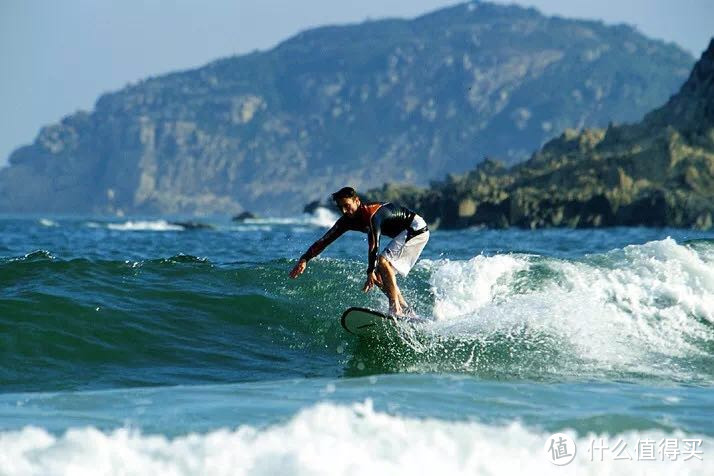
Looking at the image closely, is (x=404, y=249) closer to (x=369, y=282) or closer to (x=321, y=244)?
(x=369, y=282)

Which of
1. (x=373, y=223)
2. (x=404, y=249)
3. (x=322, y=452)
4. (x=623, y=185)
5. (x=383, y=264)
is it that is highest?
(x=623, y=185)

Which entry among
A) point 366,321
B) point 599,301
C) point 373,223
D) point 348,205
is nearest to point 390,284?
point 366,321

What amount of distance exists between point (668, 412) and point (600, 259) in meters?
9.39

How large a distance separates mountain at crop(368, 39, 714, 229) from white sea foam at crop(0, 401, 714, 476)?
166ft

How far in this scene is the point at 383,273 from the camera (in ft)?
43.1

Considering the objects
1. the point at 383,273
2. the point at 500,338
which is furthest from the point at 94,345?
the point at 500,338

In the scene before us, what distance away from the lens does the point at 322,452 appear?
8.46 m

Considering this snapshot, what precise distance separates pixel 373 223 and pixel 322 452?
4.73m

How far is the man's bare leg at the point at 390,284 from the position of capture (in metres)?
13.1

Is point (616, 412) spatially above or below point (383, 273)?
below

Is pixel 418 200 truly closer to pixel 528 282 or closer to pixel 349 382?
pixel 528 282

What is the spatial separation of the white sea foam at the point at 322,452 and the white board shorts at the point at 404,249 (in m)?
4.15

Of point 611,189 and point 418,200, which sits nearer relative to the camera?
point 611,189

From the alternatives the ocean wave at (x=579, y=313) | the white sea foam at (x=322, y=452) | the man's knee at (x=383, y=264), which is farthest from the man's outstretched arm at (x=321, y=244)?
the white sea foam at (x=322, y=452)
